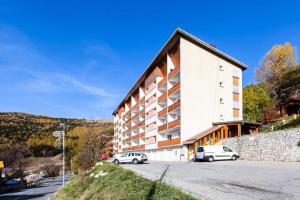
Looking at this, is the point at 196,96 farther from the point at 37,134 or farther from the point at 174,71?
the point at 37,134

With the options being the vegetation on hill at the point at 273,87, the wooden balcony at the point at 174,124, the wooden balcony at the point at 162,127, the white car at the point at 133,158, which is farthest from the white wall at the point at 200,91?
the vegetation on hill at the point at 273,87

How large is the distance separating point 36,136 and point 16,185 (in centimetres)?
9577

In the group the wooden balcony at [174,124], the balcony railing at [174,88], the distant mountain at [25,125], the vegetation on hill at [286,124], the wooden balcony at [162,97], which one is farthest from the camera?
the distant mountain at [25,125]

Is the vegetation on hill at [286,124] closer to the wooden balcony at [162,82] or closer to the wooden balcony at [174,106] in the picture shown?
the wooden balcony at [174,106]

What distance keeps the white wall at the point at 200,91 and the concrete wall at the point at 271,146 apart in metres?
8.32

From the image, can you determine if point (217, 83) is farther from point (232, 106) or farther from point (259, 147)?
point (259, 147)

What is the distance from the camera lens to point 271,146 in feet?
103

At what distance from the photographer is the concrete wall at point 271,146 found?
28.8m

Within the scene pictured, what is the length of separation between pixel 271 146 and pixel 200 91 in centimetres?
1643

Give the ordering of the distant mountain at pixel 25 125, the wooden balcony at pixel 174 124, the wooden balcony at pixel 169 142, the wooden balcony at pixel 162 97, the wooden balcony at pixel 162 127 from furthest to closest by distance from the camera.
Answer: the distant mountain at pixel 25 125
the wooden balcony at pixel 162 97
the wooden balcony at pixel 162 127
the wooden balcony at pixel 174 124
the wooden balcony at pixel 169 142

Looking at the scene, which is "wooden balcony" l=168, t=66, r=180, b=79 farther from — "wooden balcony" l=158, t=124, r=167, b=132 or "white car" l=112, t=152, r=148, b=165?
"white car" l=112, t=152, r=148, b=165

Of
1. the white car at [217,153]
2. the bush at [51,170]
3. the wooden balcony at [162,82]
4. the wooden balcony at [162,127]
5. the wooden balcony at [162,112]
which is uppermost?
the wooden balcony at [162,82]

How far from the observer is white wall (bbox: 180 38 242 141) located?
149 ft

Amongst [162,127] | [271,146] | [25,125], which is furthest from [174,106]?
[25,125]
